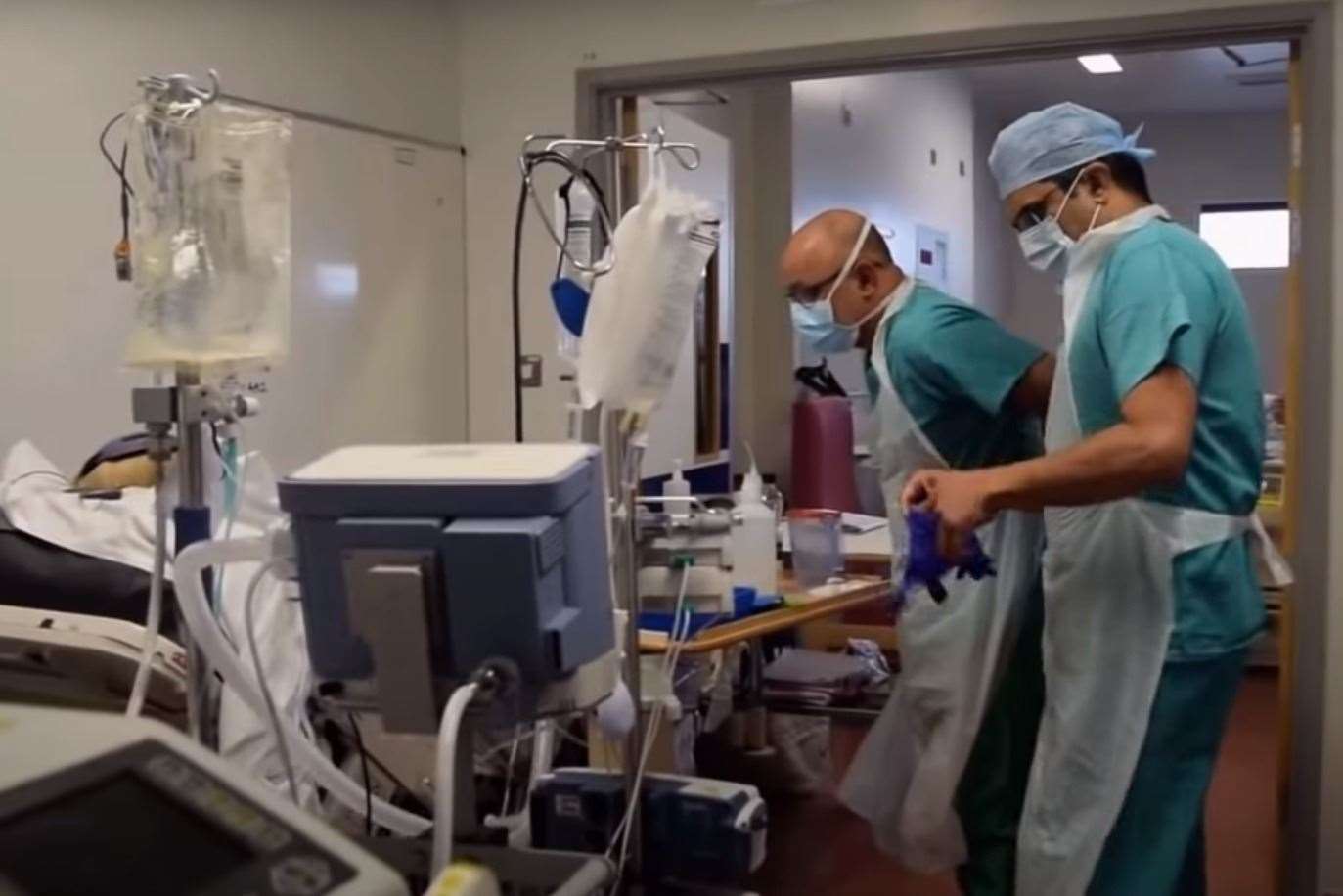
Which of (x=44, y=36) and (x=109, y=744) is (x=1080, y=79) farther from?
(x=109, y=744)

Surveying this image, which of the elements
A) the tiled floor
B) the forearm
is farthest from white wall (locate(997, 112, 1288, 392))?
the forearm

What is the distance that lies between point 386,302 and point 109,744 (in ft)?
9.54

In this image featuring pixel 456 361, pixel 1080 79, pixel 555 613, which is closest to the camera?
pixel 555 613

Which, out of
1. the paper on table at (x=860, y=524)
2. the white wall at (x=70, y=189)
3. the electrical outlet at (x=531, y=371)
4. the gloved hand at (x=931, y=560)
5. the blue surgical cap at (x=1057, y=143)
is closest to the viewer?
the gloved hand at (x=931, y=560)

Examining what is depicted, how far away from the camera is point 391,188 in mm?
3738

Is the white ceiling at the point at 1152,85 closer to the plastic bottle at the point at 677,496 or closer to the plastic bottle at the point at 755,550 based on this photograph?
the plastic bottle at the point at 755,550

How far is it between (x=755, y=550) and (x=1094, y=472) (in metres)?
0.96

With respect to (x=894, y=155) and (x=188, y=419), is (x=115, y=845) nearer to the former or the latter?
(x=188, y=419)

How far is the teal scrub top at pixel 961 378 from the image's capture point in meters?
2.23

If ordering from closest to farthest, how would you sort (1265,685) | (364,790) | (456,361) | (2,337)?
(364,790) → (2,337) → (456,361) → (1265,685)

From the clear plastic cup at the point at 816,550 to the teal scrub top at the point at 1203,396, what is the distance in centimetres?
93

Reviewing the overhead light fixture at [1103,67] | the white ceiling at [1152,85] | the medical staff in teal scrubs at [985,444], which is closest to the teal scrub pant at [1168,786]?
the medical staff in teal scrubs at [985,444]

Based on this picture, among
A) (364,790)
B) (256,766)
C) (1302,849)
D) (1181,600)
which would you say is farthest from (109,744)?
(1302,849)

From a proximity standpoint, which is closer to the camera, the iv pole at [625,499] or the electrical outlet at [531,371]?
the iv pole at [625,499]
